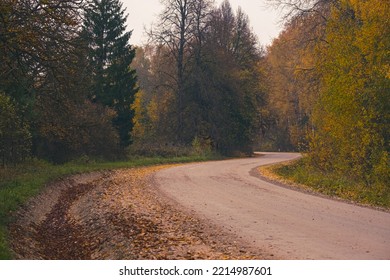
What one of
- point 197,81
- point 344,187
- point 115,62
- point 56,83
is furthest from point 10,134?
point 197,81

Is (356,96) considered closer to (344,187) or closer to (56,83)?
(344,187)

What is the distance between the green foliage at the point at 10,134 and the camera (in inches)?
578

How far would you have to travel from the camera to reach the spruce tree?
106 ft

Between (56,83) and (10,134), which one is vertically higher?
(56,83)

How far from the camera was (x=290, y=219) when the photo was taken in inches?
413

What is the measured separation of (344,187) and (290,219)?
5.98 meters

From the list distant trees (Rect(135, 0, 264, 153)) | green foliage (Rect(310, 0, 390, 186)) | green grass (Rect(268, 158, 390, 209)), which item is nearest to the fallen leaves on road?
green grass (Rect(268, 158, 390, 209))

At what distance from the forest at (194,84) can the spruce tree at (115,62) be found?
91mm

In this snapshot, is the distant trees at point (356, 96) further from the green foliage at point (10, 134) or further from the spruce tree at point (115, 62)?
the spruce tree at point (115, 62)

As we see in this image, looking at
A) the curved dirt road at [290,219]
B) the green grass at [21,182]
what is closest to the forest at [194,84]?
the green grass at [21,182]

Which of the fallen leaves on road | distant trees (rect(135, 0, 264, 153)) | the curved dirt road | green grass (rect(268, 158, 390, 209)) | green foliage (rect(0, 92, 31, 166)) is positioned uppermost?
distant trees (rect(135, 0, 264, 153))

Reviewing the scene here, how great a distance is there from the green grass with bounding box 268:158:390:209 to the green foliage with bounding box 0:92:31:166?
459 inches

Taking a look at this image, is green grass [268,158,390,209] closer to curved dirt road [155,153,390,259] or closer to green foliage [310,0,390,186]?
green foliage [310,0,390,186]
